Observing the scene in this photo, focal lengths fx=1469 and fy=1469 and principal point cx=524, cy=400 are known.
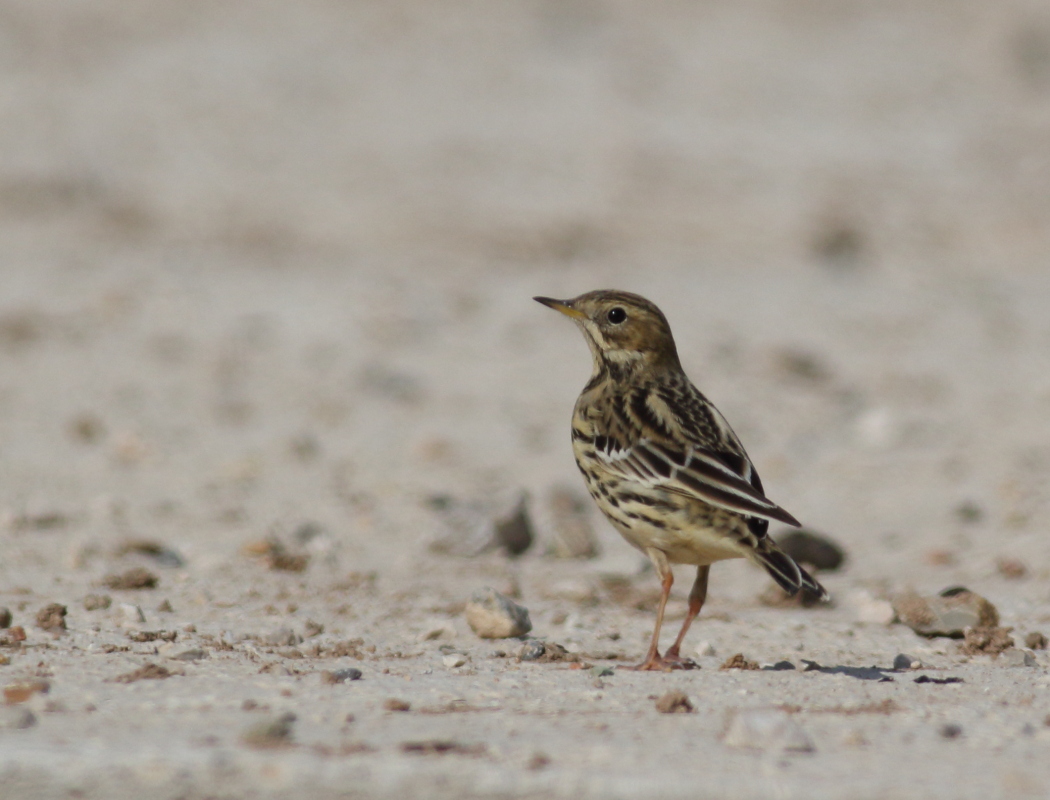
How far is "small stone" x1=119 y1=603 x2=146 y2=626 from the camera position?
5.64 m

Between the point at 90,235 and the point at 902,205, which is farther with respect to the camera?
the point at 902,205

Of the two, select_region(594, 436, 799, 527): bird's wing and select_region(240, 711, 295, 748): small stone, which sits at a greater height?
select_region(594, 436, 799, 527): bird's wing

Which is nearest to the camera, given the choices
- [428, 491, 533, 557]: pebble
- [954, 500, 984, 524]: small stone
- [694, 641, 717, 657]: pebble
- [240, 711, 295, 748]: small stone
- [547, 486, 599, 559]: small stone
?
[240, 711, 295, 748]: small stone

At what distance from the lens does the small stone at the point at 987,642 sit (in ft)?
18.4

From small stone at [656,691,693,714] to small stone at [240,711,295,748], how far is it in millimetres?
1126

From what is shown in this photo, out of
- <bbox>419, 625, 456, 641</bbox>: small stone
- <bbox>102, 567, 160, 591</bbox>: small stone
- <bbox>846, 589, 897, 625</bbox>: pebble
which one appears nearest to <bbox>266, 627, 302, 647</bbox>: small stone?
<bbox>419, 625, 456, 641</bbox>: small stone

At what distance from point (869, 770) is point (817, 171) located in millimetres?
11613

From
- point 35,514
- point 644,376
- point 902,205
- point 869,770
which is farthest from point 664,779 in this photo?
point 902,205

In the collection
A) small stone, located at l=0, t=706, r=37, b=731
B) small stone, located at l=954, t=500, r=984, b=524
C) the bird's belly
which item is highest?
small stone, located at l=954, t=500, r=984, b=524

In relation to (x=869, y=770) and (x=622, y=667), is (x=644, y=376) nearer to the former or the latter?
(x=622, y=667)

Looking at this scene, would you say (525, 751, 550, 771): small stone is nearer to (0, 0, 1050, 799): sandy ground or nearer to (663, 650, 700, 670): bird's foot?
(0, 0, 1050, 799): sandy ground

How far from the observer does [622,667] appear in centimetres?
530

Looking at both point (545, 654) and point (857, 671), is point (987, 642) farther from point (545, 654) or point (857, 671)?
point (545, 654)

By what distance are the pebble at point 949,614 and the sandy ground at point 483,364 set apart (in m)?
0.18
